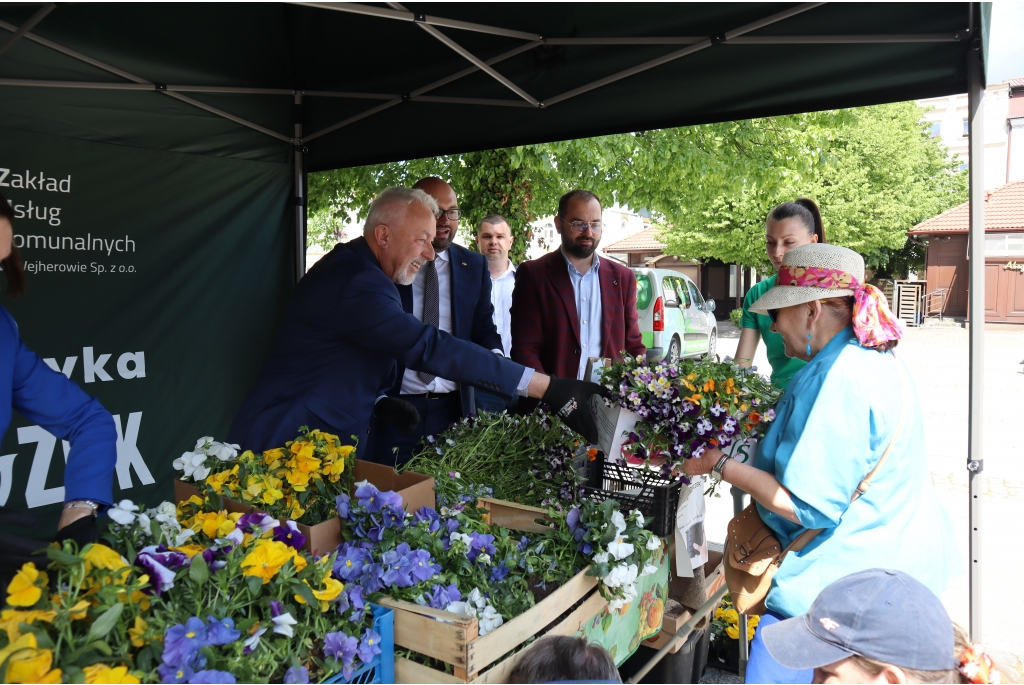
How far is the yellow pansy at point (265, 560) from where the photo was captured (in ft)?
4.41

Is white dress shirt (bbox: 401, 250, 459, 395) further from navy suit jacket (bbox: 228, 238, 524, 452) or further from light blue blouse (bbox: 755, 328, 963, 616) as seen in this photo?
light blue blouse (bbox: 755, 328, 963, 616)

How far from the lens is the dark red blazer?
4004 millimetres

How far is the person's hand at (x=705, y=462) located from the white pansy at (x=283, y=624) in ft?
4.24

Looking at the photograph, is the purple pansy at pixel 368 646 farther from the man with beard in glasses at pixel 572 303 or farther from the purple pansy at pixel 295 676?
the man with beard in glasses at pixel 572 303

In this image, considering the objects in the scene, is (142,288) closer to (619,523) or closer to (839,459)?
(619,523)

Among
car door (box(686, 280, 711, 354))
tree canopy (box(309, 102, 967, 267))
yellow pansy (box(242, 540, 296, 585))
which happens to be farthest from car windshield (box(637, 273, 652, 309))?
yellow pansy (box(242, 540, 296, 585))

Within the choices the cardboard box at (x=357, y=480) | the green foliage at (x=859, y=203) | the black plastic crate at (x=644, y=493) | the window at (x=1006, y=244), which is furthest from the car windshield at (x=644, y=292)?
the window at (x=1006, y=244)

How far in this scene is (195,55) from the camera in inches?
151

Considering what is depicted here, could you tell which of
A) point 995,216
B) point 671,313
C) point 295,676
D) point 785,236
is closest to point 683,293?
point 671,313

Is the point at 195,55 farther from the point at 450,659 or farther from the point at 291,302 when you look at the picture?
the point at 450,659

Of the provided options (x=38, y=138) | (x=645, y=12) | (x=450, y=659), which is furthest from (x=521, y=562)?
(x=38, y=138)

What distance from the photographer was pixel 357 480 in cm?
219

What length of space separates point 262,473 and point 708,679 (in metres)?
2.53

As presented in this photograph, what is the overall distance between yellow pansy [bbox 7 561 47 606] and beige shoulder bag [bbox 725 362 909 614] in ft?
5.79
